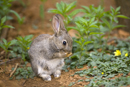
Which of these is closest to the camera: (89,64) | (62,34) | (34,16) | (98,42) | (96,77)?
(96,77)

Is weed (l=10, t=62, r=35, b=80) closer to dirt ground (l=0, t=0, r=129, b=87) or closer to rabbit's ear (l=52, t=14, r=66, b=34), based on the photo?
dirt ground (l=0, t=0, r=129, b=87)

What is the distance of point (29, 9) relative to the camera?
8.69 meters

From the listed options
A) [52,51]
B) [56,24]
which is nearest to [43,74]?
[52,51]

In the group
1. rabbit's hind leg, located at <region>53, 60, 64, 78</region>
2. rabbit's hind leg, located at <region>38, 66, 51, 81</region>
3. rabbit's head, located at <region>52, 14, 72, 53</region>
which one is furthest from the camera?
rabbit's hind leg, located at <region>53, 60, 64, 78</region>

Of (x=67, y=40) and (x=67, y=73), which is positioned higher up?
(x=67, y=40)

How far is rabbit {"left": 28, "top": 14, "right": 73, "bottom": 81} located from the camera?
4410 mm

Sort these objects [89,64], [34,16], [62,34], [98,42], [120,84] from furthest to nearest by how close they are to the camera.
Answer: [34,16]
[98,42]
[89,64]
[62,34]
[120,84]

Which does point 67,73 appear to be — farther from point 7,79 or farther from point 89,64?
point 7,79

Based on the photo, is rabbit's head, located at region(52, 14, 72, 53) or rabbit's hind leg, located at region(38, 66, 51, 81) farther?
rabbit's hind leg, located at region(38, 66, 51, 81)

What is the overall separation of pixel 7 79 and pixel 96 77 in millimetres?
2171

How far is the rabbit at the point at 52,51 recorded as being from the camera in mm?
4410

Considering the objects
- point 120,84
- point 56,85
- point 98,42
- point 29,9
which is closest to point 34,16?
point 29,9

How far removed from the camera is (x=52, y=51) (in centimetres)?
449

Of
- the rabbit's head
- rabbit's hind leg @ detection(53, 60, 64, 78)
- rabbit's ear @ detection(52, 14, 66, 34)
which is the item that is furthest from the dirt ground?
rabbit's ear @ detection(52, 14, 66, 34)
